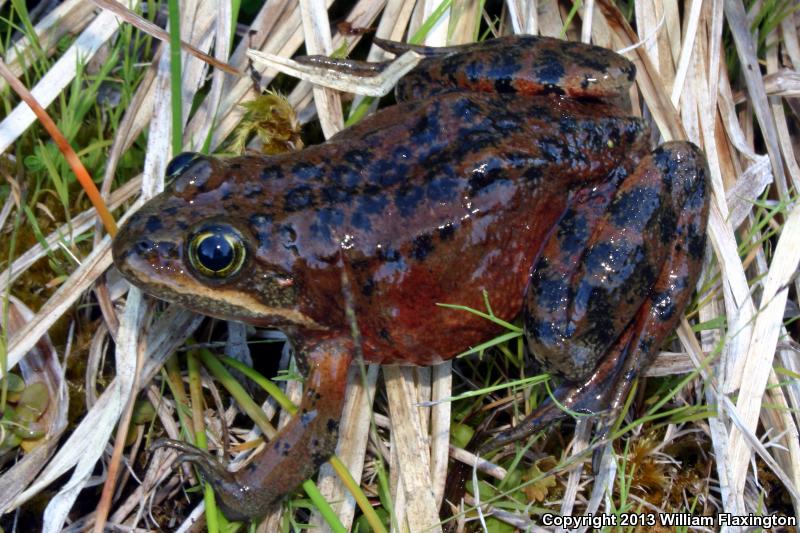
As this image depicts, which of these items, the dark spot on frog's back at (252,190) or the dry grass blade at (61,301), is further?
the dry grass blade at (61,301)

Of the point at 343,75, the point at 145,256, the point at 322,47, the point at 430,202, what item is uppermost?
the point at 322,47

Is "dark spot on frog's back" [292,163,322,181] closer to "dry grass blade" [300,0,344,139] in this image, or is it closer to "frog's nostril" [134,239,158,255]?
"dry grass blade" [300,0,344,139]

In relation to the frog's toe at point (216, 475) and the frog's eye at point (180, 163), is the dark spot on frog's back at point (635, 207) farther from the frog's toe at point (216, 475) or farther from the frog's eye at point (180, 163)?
the frog's toe at point (216, 475)

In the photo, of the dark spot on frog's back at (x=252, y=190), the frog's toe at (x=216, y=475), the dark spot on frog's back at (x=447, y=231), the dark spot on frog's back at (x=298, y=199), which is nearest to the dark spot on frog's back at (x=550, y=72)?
the dark spot on frog's back at (x=447, y=231)

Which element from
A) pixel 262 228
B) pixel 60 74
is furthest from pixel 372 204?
pixel 60 74

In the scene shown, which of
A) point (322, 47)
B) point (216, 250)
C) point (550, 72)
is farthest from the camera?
point (322, 47)

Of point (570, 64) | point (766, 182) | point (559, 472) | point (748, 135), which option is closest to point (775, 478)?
point (559, 472)

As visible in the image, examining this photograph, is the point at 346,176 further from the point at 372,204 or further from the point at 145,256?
the point at 145,256

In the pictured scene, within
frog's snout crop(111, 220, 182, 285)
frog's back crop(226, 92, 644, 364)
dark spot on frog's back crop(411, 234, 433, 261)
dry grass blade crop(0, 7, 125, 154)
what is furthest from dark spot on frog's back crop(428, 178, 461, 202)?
dry grass blade crop(0, 7, 125, 154)
